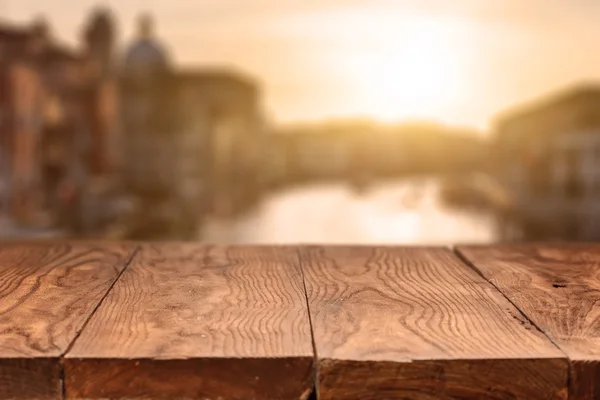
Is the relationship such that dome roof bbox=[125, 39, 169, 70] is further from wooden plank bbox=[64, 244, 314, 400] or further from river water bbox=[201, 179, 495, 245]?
wooden plank bbox=[64, 244, 314, 400]

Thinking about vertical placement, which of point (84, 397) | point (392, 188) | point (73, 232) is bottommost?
point (392, 188)

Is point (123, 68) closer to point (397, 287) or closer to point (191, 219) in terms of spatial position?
point (191, 219)

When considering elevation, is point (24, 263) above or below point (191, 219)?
above

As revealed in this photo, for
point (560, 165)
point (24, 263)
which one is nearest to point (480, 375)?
point (24, 263)

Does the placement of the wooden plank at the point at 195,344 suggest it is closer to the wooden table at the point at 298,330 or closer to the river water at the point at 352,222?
the wooden table at the point at 298,330

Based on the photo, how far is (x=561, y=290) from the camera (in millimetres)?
1803

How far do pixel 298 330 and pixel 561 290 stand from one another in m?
0.70

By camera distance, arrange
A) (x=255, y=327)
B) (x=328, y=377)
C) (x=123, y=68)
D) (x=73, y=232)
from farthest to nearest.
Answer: (x=123, y=68) < (x=73, y=232) < (x=255, y=327) < (x=328, y=377)

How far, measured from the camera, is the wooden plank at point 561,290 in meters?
1.34

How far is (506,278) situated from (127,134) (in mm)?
44149

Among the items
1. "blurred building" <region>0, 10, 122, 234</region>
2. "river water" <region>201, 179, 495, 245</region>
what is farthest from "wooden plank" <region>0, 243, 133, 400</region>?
"river water" <region>201, 179, 495, 245</region>

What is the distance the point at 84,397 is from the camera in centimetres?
133

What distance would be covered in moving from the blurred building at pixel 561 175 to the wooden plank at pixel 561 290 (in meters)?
33.5

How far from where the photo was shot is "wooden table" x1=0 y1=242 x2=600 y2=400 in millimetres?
1325
